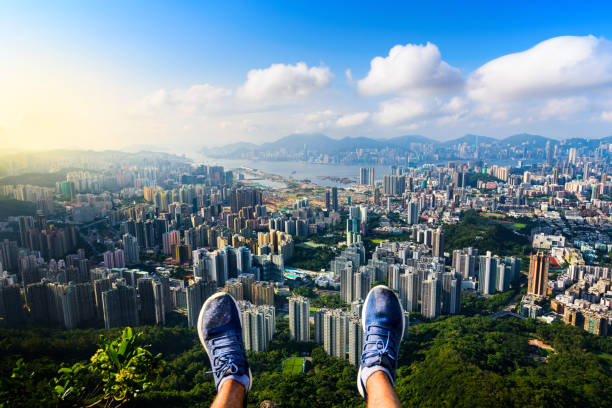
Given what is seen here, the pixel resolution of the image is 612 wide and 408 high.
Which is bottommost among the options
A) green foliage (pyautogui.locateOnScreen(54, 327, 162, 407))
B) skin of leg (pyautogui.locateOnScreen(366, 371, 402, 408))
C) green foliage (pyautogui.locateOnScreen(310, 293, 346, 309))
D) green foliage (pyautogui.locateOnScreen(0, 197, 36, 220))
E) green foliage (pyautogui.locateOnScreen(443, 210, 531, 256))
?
green foliage (pyautogui.locateOnScreen(310, 293, 346, 309))

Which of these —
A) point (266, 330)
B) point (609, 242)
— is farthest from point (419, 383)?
point (609, 242)

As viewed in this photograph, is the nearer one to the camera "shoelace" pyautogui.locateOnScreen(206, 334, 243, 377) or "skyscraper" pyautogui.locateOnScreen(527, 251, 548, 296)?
"shoelace" pyautogui.locateOnScreen(206, 334, 243, 377)

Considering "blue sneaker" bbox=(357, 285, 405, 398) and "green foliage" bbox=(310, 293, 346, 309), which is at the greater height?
"blue sneaker" bbox=(357, 285, 405, 398)

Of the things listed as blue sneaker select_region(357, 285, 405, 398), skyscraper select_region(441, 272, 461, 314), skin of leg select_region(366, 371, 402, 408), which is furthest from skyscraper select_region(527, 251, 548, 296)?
skin of leg select_region(366, 371, 402, 408)

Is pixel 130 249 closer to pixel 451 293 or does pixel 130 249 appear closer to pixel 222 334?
pixel 451 293

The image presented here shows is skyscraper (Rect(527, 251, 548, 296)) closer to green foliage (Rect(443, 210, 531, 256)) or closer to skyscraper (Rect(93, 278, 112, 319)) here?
green foliage (Rect(443, 210, 531, 256))

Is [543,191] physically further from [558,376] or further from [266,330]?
[266,330]
